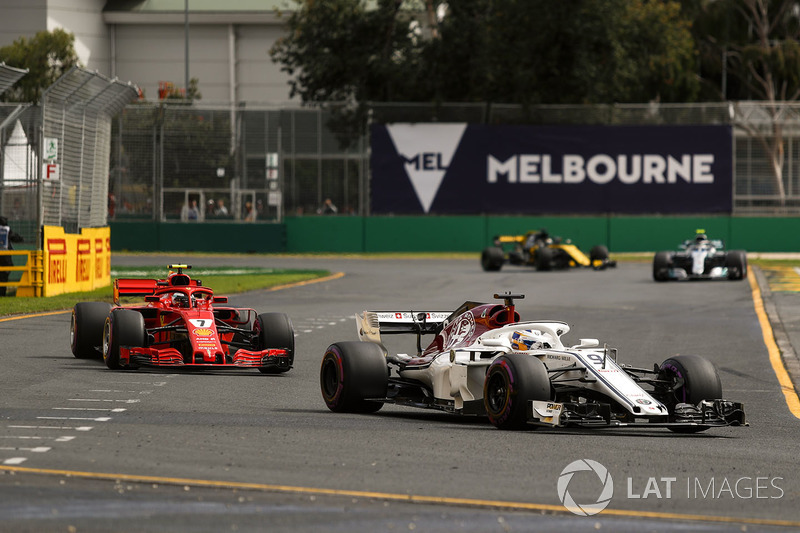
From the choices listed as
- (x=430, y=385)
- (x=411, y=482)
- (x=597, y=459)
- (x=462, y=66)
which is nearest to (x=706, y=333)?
(x=430, y=385)

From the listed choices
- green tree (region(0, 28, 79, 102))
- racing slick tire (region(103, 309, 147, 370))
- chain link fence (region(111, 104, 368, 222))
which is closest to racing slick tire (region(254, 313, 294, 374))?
racing slick tire (region(103, 309, 147, 370))

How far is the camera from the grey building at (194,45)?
82.3 metres

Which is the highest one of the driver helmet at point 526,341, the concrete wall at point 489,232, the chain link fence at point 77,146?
the chain link fence at point 77,146

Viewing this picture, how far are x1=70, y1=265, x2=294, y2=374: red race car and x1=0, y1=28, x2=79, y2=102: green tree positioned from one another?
165 ft

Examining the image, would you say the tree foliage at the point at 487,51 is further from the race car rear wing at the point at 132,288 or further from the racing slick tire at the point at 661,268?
the race car rear wing at the point at 132,288

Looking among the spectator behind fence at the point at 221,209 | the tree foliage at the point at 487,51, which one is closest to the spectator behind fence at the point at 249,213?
the spectator behind fence at the point at 221,209

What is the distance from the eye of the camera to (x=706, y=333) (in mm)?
21094

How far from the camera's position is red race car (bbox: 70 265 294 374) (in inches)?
597

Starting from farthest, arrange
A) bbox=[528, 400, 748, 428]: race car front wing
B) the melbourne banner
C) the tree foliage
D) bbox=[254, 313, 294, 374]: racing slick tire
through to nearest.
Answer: the tree foliage → the melbourne banner → bbox=[254, 313, 294, 374]: racing slick tire → bbox=[528, 400, 748, 428]: race car front wing

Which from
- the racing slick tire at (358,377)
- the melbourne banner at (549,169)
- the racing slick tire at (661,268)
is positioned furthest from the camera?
the melbourne banner at (549,169)

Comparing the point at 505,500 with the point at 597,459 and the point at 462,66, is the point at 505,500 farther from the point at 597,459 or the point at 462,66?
the point at 462,66

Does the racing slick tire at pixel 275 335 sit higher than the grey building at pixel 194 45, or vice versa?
the grey building at pixel 194 45

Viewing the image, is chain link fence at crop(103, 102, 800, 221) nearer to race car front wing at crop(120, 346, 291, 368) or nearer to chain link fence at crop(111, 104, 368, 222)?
chain link fence at crop(111, 104, 368, 222)

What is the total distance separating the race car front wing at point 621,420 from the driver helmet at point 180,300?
5.91 meters
